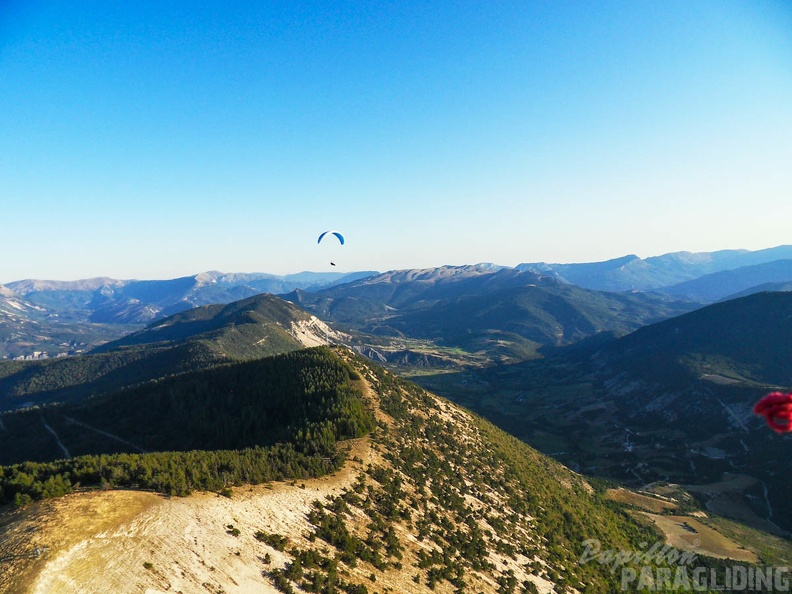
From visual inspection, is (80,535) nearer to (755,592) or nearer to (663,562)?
(663,562)

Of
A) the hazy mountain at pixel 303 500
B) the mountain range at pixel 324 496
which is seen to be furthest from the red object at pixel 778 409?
the mountain range at pixel 324 496


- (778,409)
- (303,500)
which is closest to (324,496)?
(303,500)

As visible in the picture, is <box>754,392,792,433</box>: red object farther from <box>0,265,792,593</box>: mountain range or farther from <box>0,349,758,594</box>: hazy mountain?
<box>0,265,792,593</box>: mountain range

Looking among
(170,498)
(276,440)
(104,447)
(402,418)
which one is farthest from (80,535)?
(104,447)

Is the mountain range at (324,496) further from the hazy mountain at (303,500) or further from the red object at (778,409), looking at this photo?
the red object at (778,409)

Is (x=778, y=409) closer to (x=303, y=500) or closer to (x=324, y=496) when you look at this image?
(x=303, y=500)

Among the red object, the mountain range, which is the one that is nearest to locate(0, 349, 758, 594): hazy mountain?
the mountain range

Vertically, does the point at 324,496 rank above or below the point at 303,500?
below

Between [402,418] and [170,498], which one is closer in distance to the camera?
[170,498]
